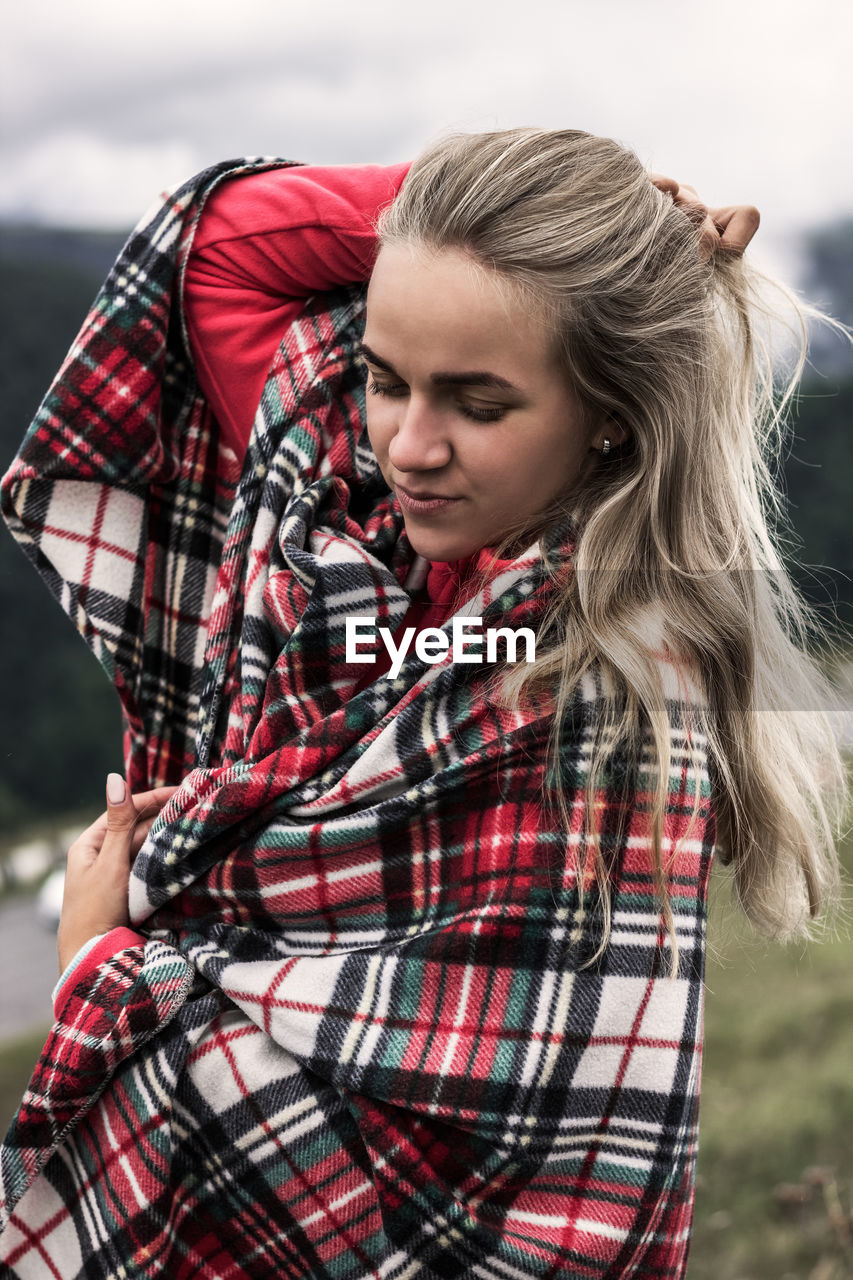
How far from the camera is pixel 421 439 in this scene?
4.00 feet

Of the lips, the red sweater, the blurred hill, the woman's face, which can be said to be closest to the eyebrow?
the woman's face

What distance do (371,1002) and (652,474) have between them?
67cm

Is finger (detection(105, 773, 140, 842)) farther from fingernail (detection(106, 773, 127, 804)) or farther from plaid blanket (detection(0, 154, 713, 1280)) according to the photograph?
plaid blanket (detection(0, 154, 713, 1280))

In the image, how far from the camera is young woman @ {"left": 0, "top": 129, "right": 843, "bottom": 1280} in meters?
1.22

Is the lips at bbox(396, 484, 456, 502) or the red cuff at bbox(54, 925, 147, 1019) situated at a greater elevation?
the lips at bbox(396, 484, 456, 502)

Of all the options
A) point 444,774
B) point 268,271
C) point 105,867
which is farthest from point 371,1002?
point 268,271

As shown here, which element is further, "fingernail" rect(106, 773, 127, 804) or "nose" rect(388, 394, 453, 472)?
"fingernail" rect(106, 773, 127, 804)

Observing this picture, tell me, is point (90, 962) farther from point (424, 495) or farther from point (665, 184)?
point (665, 184)

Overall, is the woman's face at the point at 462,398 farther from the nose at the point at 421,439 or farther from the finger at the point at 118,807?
the finger at the point at 118,807

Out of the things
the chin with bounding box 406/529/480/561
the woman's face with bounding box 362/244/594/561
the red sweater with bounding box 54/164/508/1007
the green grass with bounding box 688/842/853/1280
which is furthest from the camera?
the green grass with bounding box 688/842/853/1280

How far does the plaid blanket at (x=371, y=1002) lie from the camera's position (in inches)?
48.1

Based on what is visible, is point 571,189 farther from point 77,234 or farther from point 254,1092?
point 77,234

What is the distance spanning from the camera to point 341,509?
1.43m

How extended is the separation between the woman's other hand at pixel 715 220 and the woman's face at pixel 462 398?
0.29 m
